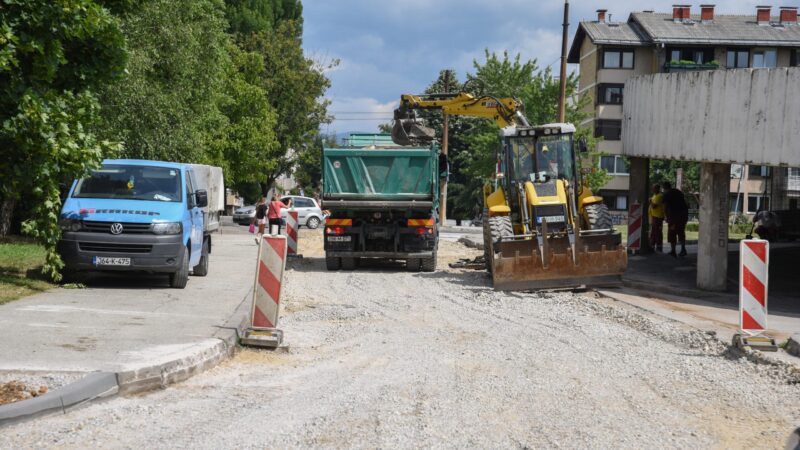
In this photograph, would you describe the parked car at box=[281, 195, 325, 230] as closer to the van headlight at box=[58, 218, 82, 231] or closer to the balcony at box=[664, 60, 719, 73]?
the balcony at box=[664, 60, 719, 73]

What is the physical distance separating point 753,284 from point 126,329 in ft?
23.2

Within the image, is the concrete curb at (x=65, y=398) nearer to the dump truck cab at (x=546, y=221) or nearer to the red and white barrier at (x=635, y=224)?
the dump truck cab at (x=546, y=221)

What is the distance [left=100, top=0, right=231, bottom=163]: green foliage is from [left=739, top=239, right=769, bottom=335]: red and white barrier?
16768 mm

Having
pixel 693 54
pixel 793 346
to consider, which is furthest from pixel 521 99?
pixel 793 346

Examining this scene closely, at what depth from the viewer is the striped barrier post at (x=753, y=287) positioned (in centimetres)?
1048

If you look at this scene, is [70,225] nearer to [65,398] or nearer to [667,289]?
[65,398]

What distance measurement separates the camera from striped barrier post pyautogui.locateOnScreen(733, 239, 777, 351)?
10484 mm

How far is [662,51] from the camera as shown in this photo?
219 ft

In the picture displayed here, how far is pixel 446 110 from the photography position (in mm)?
21844

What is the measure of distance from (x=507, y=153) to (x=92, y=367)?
11889 millimetres

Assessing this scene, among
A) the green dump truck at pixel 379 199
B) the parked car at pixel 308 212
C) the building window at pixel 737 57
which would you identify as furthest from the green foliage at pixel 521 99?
the green dump truck at pixel 379 199

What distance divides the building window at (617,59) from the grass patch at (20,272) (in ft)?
178

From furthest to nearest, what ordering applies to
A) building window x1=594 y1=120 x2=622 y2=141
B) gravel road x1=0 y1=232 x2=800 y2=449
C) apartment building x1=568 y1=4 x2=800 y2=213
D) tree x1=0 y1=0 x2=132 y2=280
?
building window x1=594 y1=120 x2=622 y2=141, apartment building x1=568 y1=4 x2=800 y2=213, tree x1=0 y1=0 x2=132 y2=280, gravel road x1=0 y1=232 x2=800 y2=449

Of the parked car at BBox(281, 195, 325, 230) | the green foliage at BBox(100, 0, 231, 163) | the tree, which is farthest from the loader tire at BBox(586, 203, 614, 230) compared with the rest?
the parked car at BBox(281, 195, 325, 230)
